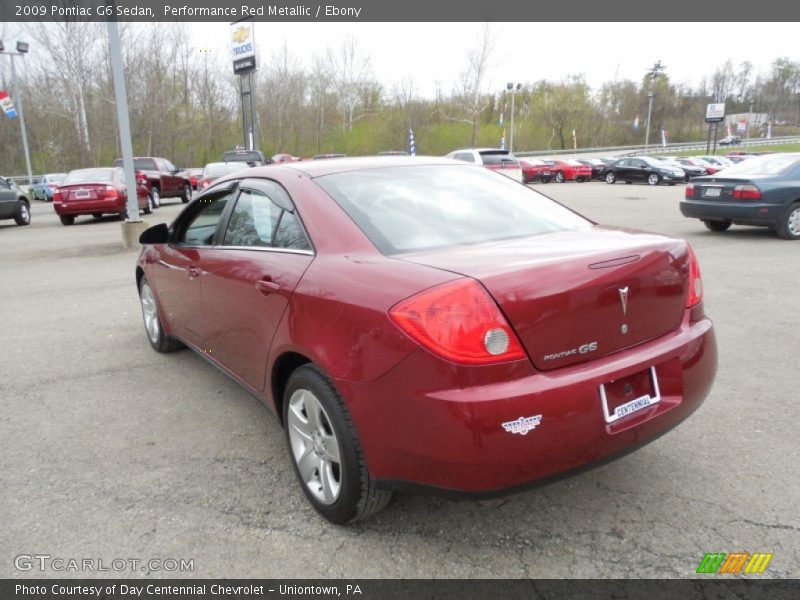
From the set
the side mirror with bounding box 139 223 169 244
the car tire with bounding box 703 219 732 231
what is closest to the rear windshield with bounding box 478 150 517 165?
the car tire with bounding box 703 219 732 231

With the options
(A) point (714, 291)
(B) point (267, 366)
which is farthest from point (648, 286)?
(A) point (714, 291)

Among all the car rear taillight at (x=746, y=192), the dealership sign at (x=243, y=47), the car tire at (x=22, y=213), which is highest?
the dealership sign at (x=243, y=47)

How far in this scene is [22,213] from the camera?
17.1 metres

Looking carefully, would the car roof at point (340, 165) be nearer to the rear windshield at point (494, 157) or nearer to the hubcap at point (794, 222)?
the hubcap at point (794, 222)

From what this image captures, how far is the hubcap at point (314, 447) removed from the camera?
8.37 ft

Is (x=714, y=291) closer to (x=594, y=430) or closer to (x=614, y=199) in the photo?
(x=594, y=430)

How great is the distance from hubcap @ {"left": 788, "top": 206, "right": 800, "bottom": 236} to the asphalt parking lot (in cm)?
636

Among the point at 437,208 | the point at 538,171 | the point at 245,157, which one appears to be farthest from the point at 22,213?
the point at 538,171

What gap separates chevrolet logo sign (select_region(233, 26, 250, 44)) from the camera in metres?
32.7

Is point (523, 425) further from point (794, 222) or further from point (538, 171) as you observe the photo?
point (538, 171)

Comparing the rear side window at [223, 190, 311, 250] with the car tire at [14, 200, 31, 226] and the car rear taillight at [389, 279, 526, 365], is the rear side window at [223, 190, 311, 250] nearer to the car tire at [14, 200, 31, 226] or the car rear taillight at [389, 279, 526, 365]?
the car rear taillight at [389, 279, 526, 365]

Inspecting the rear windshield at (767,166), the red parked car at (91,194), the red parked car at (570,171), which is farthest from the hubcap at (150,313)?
the red parked car at (570,171)

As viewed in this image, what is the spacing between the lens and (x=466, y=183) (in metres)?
3.34

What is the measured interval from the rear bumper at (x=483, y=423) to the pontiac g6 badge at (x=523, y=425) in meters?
0.01
